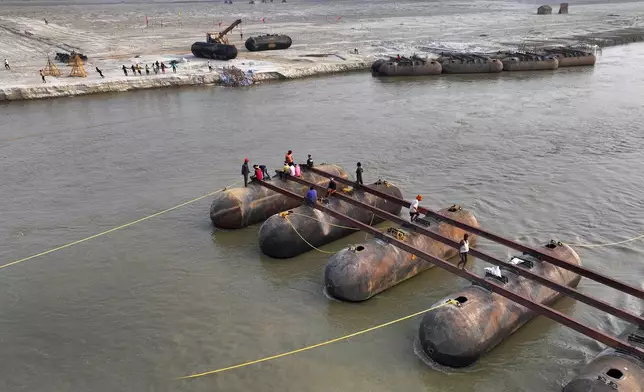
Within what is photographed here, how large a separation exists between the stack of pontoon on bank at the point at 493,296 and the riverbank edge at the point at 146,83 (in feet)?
106

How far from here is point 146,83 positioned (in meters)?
41.4

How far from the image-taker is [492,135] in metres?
27.4

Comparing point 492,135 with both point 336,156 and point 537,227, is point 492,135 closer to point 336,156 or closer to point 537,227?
point 336,156

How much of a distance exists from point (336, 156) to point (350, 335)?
13.8 metres

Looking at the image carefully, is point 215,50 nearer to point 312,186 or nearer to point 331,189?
point 312,186

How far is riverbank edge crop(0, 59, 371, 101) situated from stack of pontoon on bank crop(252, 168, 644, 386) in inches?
1273

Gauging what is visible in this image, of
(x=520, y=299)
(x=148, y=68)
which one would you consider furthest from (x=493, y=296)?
(x=148, y=68)

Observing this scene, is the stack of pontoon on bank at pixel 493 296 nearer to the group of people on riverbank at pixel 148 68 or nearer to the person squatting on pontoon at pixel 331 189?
the person squatting on pontoon at pixel 331 189

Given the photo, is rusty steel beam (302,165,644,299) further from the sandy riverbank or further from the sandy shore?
the sandy shore

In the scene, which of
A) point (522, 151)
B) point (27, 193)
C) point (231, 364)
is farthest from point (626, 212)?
point (27, 193)

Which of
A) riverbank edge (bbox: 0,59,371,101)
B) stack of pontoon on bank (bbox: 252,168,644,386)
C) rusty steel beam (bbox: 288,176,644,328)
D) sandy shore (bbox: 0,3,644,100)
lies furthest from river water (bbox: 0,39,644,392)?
sandy shore (bbox: 0,3,644,100)

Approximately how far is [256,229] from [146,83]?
28.9 metres

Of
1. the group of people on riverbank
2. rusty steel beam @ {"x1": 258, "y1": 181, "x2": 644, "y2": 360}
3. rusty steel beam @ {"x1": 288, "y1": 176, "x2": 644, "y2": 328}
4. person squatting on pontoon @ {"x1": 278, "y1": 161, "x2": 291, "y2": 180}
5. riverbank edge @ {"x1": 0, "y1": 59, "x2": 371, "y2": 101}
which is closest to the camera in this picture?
rusty steel beam @ {"x1": 258, "y1": 181, "x2": 644, "y2": 360}

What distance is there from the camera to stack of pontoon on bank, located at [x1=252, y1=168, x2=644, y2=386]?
33.8 feet
